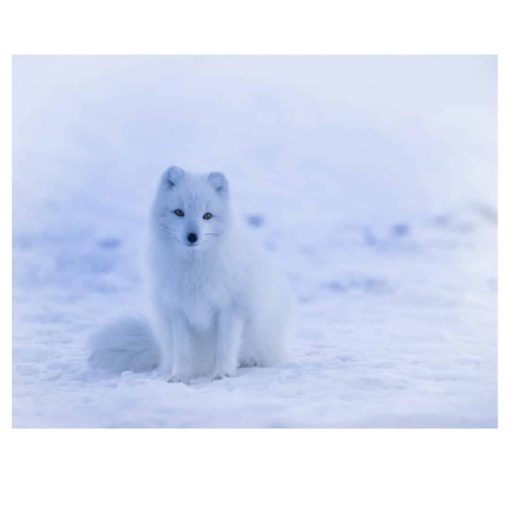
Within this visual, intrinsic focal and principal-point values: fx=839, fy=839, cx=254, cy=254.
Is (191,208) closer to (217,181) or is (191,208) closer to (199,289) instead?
(217,181)

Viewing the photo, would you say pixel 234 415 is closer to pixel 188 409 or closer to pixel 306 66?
pixel 188 409

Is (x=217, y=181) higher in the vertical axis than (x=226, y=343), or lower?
higher

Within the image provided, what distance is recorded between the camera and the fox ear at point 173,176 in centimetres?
438

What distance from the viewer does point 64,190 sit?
20.8 feet

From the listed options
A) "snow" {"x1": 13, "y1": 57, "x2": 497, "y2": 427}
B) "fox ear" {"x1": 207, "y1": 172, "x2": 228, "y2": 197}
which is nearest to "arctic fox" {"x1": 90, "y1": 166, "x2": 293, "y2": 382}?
"fox ear" {"x1": 207, "y1": 172, "x2": 228, "y2": 197}

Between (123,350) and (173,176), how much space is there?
1052 millimetres

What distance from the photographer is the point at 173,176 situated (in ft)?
14.4

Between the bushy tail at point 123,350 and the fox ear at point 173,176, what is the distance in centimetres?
92

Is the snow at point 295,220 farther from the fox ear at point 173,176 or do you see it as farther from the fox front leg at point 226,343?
the fox ear at point 173,176

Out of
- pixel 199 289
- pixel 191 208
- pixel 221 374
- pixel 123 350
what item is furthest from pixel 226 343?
pixel 191 208

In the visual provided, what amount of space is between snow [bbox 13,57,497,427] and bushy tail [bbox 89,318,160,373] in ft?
0.39

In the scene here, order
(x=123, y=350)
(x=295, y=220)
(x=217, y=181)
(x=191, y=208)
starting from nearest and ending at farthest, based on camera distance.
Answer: (x=191, y=208) → (x=217, y=181) → (x=123, y=350) → (x=295, y=220)
